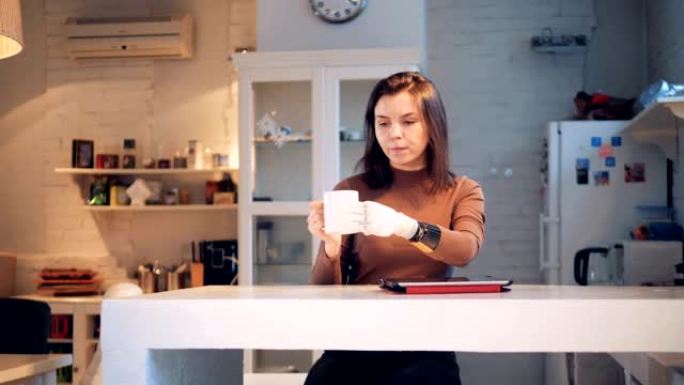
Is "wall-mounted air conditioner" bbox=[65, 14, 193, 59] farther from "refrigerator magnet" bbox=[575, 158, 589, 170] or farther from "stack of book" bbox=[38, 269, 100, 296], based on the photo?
"refrigerator magnet" bbox=[575, 158, 589, 170]

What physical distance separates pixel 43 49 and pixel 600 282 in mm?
3846

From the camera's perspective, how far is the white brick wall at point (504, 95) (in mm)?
4578

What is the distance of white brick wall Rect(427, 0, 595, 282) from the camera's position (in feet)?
15.0

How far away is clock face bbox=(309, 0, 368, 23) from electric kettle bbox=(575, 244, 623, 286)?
174 cm

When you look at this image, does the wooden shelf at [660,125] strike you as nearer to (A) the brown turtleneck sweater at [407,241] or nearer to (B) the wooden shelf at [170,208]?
(A) the brown turtleneck sweater at [407,241]

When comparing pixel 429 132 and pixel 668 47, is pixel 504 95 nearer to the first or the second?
pixel 668 47

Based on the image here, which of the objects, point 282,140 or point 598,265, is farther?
point 282,140

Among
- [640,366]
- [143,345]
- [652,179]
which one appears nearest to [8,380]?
[143,345]

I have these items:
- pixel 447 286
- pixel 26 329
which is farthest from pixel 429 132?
pixel 26 329

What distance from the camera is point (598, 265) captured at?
3.92 m

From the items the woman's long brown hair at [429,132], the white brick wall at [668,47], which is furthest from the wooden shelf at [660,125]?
the woman's long brown hair at [429,132]

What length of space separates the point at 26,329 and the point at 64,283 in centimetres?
223

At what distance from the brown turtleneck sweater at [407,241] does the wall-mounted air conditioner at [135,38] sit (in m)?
3.22

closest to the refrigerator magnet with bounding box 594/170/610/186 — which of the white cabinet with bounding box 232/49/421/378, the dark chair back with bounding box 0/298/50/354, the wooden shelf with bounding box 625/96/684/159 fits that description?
the wooden shelf with bounding box 625/96/684/159
